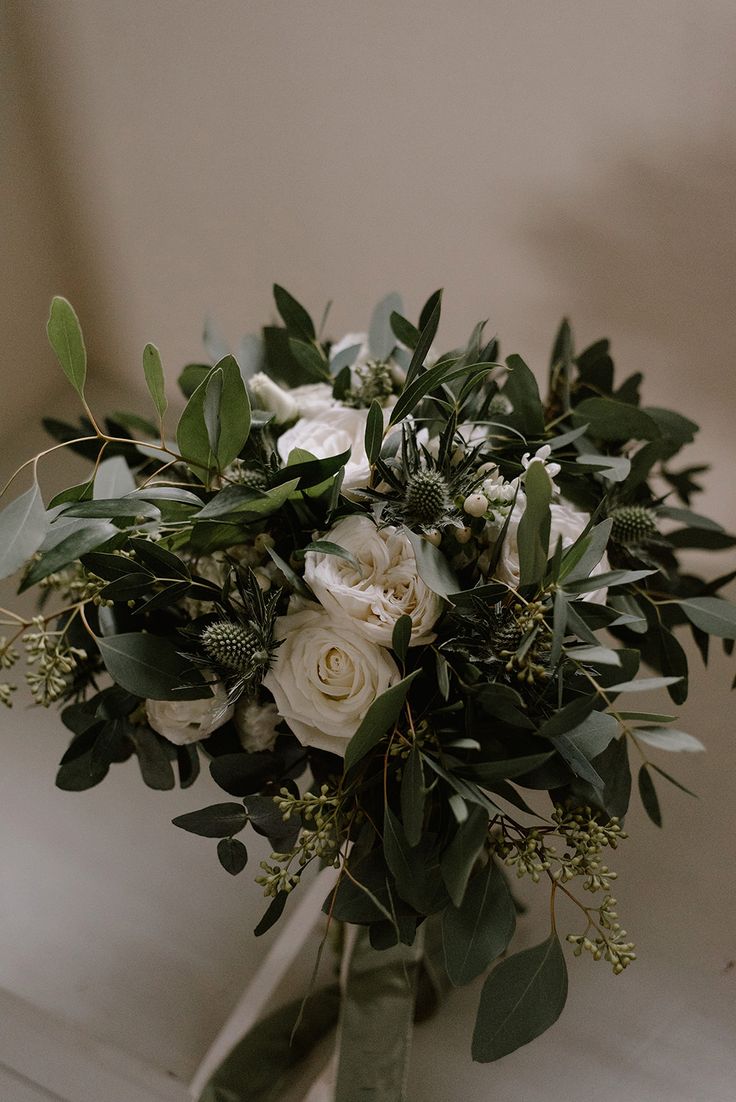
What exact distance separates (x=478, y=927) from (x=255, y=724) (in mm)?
216

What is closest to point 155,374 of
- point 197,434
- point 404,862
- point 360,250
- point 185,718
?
point 197,434

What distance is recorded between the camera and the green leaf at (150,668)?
606 millimetres

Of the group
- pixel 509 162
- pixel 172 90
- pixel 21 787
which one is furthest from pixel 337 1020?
pixel 172 90

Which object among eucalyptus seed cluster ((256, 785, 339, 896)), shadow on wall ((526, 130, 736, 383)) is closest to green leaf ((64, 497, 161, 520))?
eucalyptus seed cluster ((256, 785, 339, 896))

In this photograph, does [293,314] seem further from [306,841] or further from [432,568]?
[306,841]

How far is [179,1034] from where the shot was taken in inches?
31.1

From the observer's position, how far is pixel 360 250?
4.17ft

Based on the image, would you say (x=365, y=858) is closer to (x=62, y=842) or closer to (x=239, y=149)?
(x=62, y=842)

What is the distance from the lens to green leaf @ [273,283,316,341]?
2.69 ft

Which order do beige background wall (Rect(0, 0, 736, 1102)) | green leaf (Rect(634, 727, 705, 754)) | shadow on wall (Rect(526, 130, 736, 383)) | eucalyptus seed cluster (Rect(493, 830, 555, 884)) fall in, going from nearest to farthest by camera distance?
green leaf (Rect(634, 727, 705, 754)), eucalyptus seed cluster (Rect(493, 830, 555, 884)), beige background wall (Rect(0, 0, 736, 1102)), shadow on wall (Rect(526, 130, 736, 383))

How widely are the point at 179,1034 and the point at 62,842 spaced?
229 mm

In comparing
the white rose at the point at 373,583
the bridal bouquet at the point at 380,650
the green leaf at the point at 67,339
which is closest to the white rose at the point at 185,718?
the bridal bouquet at the point at 380,650

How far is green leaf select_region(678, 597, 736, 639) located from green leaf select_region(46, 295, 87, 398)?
1.65 feet

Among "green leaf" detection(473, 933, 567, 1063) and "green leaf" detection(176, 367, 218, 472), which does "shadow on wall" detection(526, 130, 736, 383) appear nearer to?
"green leaf" detection(176, 367, 218, 472)
